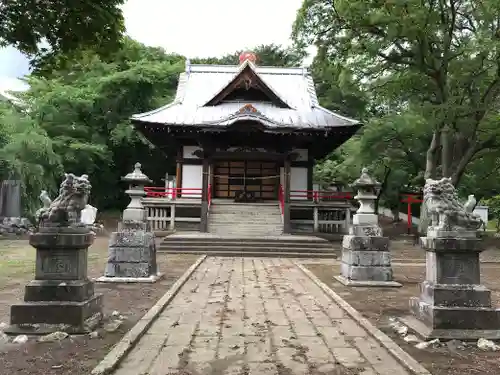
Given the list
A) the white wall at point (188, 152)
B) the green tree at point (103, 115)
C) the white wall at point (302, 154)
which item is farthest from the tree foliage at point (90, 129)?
the white wall at point (302, 154)

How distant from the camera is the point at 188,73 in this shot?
2602cm

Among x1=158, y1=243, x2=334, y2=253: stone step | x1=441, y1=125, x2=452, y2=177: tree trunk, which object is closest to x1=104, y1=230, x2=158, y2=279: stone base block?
x1=158, y1=243, x2=334, y2=253: stone step

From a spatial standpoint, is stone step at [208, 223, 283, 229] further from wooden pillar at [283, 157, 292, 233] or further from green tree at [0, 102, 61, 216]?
green tree at [0, 102, 61, 216]

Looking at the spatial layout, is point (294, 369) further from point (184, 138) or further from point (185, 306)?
point (184, 138)

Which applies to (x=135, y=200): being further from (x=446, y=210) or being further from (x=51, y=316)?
(x=446, y=210)

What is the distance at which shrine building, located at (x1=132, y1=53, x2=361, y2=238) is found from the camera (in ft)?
62.5

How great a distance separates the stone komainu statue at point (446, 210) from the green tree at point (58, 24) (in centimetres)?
455

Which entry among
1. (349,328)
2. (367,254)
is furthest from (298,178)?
(349,328)

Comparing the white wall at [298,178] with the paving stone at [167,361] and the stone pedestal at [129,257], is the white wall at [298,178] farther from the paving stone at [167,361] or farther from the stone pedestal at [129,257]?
the paving stone at [167,361]

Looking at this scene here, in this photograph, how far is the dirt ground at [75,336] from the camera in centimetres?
448

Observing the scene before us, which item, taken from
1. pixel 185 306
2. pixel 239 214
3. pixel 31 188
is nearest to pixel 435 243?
pixel 185 306

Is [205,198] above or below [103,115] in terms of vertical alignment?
below

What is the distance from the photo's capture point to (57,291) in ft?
18.7

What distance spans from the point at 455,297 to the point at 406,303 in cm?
205
